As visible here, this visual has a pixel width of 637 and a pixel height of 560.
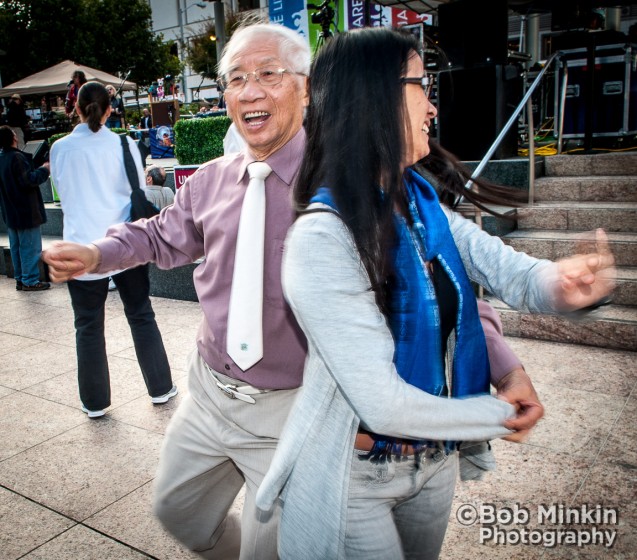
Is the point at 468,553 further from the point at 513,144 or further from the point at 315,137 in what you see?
the point at 513,144

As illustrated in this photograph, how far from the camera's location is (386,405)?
3.98 ft

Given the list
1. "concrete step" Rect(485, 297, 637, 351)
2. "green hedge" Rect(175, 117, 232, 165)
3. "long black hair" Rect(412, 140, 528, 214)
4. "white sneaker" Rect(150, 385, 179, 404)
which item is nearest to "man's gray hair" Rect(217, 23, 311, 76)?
"long black hair" Rect(412, 140, 528, 214)

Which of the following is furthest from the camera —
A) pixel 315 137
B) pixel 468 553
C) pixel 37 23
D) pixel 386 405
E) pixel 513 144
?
pixel 37 23

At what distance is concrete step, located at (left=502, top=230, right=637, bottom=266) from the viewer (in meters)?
5.37

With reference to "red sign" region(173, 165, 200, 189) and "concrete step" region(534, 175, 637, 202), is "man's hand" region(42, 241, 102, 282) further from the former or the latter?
"red sign" region(173, 165, 200, 189)

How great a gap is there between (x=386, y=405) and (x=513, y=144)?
7.24 meters

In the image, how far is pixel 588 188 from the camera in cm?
629

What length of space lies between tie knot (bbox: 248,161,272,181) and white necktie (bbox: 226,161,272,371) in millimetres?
157

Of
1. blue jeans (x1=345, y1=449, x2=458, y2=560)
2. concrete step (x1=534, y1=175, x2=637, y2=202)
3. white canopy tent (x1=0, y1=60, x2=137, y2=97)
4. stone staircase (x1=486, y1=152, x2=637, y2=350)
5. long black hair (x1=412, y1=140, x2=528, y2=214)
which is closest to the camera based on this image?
blue jeans (x1=345, y1=449, x2=458, y2=560)

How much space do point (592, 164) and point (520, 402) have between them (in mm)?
5935

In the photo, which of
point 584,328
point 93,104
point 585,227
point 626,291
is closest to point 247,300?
point 93,104

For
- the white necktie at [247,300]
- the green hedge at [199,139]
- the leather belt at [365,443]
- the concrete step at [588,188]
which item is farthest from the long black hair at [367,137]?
the green hedge at [199,139]

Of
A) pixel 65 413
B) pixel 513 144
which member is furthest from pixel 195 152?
pixel 65 413

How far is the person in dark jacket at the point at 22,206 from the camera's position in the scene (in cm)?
785
